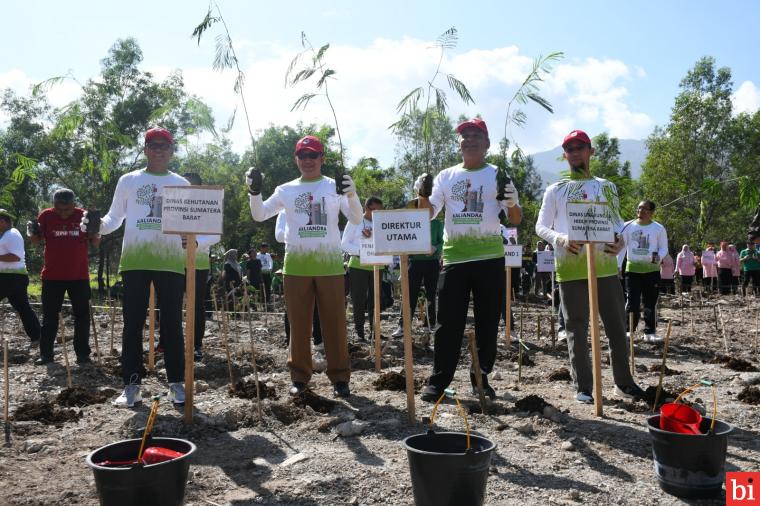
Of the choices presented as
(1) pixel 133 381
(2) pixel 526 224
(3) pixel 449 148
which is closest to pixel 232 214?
(2) pixel 526 224

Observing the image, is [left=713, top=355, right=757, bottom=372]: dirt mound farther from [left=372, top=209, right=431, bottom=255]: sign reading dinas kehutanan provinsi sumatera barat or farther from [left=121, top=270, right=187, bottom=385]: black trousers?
[left=121, top=270, right=187, bottom=385]: black trousers

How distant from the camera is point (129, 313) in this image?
16.2 ft

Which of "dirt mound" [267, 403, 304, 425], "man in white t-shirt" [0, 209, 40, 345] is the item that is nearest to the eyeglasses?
"dirt mound" [267, 403, 304, 425]

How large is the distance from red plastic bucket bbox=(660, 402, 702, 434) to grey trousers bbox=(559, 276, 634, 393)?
5.28 feet

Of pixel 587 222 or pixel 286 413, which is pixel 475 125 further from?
pixel 286 413

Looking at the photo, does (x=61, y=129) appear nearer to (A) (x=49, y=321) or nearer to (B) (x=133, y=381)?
(A) (x=49, y=321)

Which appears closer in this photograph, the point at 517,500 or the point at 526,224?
the point at 517,500

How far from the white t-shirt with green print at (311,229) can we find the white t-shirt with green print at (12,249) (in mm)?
4484

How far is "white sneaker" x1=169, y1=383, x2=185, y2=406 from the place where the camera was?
4.96 meters

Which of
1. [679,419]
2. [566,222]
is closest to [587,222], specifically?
[566,222]

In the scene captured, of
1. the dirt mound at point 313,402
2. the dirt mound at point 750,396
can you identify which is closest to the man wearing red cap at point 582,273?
the dirt mound at point 750,396

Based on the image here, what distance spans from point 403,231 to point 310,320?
125 centimetres

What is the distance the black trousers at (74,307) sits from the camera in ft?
23.4

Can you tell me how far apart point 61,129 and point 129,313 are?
43.6 feet
